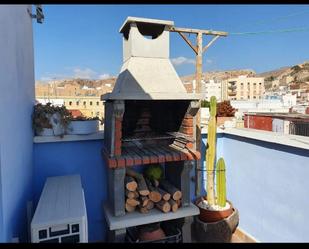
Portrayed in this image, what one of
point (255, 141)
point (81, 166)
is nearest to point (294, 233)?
point (255, 141)

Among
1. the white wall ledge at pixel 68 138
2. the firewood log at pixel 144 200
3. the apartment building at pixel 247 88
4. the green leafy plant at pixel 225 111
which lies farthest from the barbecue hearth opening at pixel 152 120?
the apartment building at pixel 247 88

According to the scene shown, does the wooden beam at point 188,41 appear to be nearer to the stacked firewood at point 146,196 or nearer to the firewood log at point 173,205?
the stacked firewood at point 146,196

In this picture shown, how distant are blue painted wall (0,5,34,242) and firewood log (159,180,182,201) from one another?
1381mm

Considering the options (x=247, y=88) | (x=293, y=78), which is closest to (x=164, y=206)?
(x=247, y=88)

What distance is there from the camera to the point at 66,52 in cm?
1137

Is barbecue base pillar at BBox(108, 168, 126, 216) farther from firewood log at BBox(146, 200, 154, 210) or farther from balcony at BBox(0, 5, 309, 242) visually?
balcony at BBox(0, 5, 309, 242)

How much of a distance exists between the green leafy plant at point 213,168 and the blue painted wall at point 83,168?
1322 mm

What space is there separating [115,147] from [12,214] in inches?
37.0

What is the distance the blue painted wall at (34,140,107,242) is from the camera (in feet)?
8.21

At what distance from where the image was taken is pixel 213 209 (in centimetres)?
270

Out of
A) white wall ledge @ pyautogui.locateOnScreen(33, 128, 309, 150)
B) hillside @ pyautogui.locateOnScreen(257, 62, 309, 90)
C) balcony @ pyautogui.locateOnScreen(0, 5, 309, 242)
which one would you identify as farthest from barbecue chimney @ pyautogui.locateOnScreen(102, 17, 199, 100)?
hillside @ pyautogui.locateOnScreen(257, 62, 309, 90)

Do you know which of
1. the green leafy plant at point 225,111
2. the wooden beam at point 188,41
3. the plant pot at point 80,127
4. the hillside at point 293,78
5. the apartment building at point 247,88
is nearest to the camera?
the plant pot at point 80,127

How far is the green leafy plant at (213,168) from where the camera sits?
276 cm

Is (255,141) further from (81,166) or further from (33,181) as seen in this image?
(33,181)
